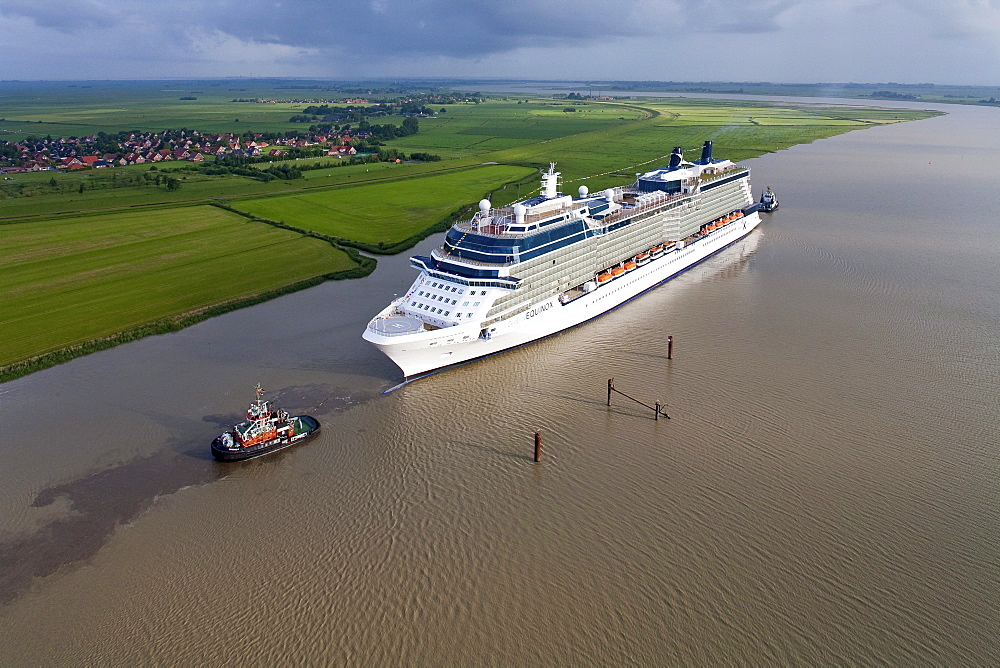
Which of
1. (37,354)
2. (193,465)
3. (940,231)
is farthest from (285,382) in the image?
(940,231)

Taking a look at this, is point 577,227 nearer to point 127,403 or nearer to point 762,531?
point 762,531

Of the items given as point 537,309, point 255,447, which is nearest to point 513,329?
point 537,309

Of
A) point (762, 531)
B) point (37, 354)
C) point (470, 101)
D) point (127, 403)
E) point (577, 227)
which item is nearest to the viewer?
point (762, 531)

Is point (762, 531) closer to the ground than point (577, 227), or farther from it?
closer to the ground

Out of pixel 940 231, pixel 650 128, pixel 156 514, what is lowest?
pixel 156 514

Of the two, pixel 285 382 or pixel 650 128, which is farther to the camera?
pixel 650 128

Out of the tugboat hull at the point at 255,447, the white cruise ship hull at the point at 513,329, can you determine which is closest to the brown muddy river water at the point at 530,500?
the tugboat hull at the point at 255,447

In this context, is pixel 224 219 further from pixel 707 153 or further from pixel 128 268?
pixel 707 153
